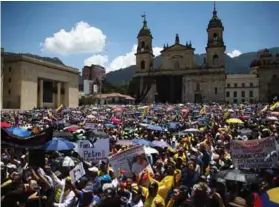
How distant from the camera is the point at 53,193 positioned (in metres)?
5.39

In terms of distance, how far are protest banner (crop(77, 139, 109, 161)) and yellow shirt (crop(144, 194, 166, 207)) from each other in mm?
2441

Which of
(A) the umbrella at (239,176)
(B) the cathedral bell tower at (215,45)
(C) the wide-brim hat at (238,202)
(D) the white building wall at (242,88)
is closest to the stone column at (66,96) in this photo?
(B) the cathedral bell tower at (215,45)

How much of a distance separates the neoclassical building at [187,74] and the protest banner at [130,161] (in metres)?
63.7

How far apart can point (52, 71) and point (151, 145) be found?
4912 cm

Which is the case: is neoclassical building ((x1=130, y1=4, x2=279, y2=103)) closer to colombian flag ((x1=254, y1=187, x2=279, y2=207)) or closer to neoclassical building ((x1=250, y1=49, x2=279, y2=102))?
neoclassical building ((x1=250, y1=49, x2=279, y2=102))

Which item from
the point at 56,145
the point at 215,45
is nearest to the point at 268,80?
the point at 215,45

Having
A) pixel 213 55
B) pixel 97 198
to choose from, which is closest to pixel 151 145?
pixel 97 198

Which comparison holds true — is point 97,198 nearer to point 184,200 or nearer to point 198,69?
point 184,200

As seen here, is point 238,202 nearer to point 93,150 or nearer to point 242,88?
point 93,150

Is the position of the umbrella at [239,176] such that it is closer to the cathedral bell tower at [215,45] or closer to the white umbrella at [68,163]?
the white umbrella at [68,163]

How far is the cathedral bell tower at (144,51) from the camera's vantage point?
75812mm

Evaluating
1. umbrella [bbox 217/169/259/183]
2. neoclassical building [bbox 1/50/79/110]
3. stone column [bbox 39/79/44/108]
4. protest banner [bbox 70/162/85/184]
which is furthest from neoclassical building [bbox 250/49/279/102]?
protest banner [bbox 70/162/85/184]

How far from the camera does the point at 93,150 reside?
7.45m

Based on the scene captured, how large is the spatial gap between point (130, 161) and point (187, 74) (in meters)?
66.7
